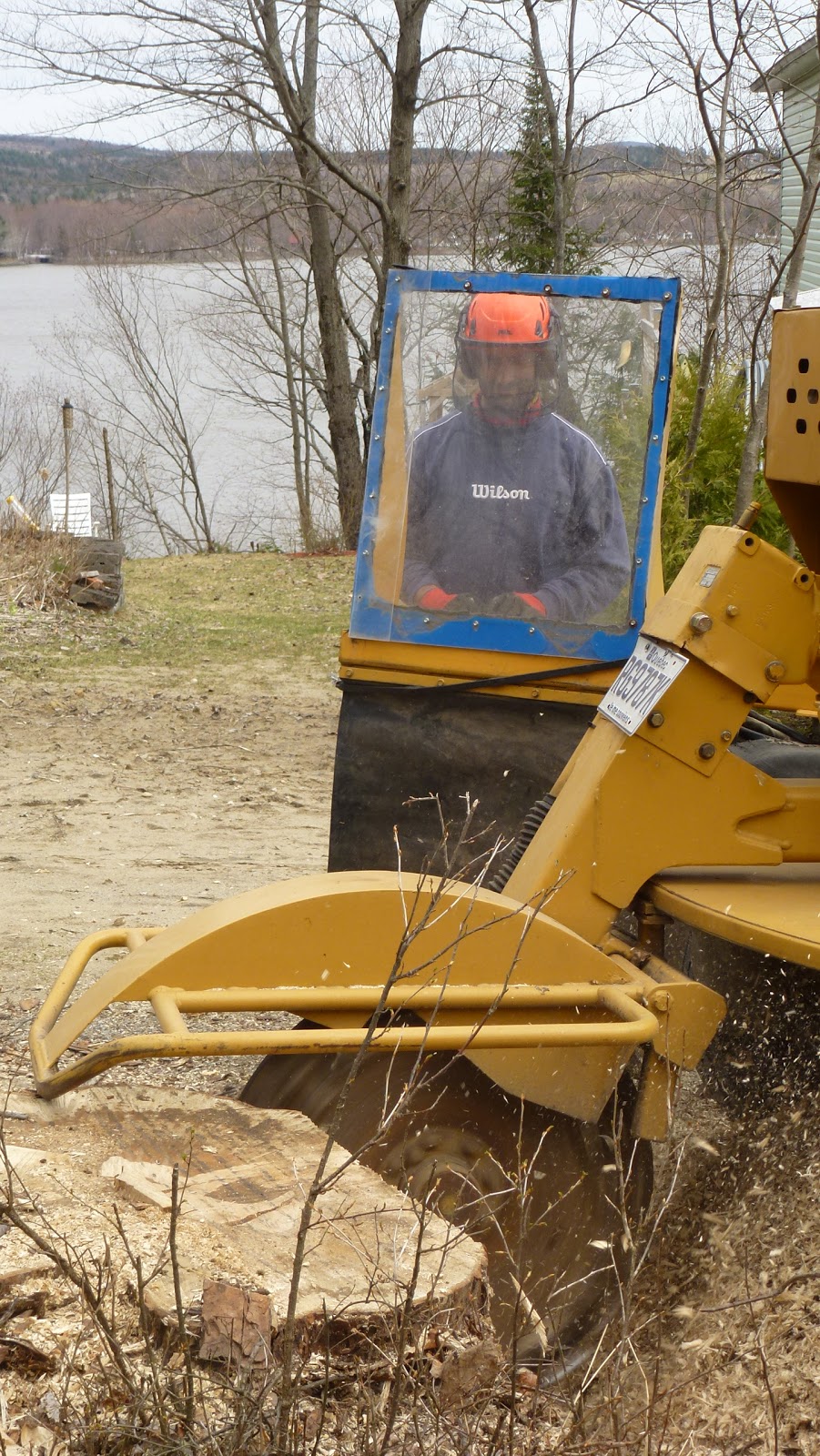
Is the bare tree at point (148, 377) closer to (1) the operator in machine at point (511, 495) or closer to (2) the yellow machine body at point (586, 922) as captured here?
(1) the operator in machine at point (511, 495)

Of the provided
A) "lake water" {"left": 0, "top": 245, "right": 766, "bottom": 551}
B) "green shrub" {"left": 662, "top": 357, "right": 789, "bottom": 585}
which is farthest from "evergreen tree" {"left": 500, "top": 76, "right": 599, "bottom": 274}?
"lake water" {"left": 0, "top": 245, "right": 766, "bottom": 551}

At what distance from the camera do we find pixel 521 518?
458cm

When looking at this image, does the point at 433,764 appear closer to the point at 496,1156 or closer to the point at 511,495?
the point at 511,495

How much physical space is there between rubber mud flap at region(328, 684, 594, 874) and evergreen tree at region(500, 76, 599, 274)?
10352mm

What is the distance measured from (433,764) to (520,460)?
1.03 metres

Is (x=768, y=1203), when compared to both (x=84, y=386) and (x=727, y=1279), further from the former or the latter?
(x=84, y=386)

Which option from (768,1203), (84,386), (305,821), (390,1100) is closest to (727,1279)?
(768,1203)

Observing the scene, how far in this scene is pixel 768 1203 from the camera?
3.27 metres

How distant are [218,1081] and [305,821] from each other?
10.5 ft

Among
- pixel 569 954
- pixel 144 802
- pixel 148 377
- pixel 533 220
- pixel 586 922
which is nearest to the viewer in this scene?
pixel 569 954

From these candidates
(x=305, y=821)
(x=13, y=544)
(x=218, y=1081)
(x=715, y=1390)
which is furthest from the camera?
(x=13, y=544)

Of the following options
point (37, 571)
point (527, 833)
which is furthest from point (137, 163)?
point (527, 833)

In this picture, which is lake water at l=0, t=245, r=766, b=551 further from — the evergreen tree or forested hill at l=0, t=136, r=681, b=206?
the evergreen tree

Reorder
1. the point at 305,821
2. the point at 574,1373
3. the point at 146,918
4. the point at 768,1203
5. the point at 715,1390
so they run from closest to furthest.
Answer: the point at 715,1390, the point at 574,1373, the point at 768,1203, the point at 146,918, the point at 305,821
